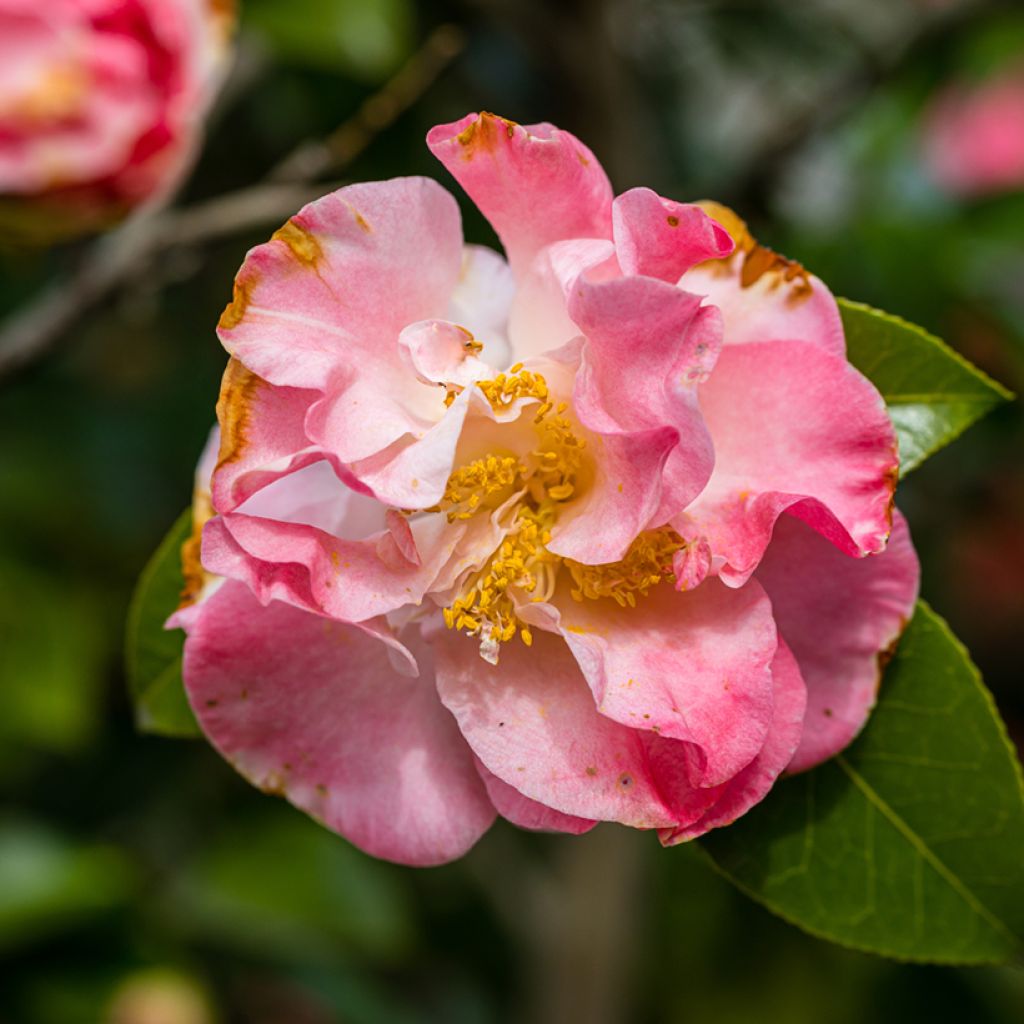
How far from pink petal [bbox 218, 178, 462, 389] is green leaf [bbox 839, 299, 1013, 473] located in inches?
8.5

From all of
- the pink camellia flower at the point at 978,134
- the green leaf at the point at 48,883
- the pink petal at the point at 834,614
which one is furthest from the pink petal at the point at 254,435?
the pink camellia flower at the point at 978,134

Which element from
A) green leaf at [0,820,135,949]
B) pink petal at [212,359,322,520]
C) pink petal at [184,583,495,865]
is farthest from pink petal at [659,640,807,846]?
green leaf at [0,820,135,949]

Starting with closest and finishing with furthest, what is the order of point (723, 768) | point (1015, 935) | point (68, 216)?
point (723, 768) < point (1015, 935) < point (68, 216)

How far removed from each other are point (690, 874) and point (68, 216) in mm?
1475

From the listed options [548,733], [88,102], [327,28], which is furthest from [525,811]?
[327,28]

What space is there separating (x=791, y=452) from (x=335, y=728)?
246 mm

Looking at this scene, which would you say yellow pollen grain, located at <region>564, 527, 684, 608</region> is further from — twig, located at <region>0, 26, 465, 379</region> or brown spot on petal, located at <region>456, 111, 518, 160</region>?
twig, located at <region>0, 26, 465, 379</region>

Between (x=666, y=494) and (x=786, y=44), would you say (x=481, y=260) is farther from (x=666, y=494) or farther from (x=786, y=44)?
(x=786, y=44)

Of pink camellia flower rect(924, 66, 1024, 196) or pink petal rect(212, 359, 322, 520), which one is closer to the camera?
pink petal rect(212, 359, 322, 520)

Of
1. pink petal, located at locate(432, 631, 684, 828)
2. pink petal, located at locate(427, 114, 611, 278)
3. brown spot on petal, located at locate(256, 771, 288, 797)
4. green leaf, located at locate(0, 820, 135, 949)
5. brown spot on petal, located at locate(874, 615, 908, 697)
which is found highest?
pink petal, located at locate(427, 114, 611, 278)

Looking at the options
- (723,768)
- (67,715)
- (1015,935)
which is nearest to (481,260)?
(723,768)

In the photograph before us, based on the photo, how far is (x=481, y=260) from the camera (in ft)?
1.95

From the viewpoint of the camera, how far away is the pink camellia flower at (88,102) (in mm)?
867

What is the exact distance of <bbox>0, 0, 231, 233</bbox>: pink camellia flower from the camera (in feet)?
2.85
